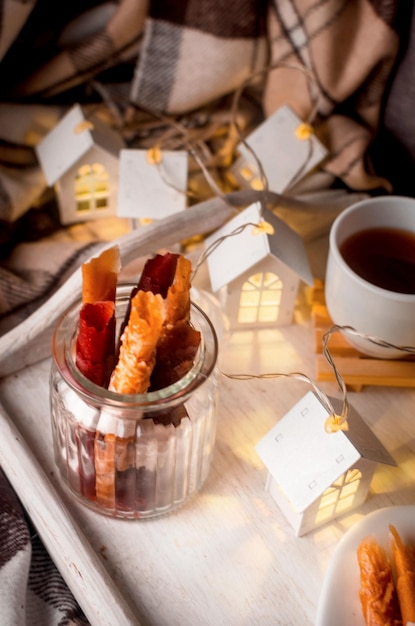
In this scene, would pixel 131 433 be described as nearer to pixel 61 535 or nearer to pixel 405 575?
pixel 61 535

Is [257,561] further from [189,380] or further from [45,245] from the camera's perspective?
[45,245]

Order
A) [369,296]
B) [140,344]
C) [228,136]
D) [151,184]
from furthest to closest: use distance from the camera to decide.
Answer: [228,136]
[151,184]
[369,296]
[140,344]

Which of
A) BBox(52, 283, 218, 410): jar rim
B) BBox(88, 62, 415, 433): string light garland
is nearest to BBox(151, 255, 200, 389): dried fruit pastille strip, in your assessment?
BBox(52, 283, 218, 410): jar rim

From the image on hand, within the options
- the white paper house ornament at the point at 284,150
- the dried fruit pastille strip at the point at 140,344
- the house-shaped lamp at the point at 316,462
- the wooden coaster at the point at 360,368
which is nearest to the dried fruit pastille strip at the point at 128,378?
the dried fruit pastille strip at the point at 140,344

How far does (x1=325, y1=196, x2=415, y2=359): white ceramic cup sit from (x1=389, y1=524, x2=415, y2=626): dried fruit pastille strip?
0.53ft

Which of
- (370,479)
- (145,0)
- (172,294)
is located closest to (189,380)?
(172,294)

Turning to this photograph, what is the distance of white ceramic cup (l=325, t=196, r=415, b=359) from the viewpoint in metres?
0.66

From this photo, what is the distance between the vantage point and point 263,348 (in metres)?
0.76

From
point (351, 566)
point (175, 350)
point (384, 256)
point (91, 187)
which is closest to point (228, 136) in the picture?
point (91, 187)

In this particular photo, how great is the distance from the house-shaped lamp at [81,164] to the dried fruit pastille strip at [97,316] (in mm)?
269

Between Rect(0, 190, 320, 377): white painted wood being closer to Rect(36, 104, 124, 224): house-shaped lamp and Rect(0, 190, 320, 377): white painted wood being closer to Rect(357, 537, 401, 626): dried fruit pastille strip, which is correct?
Rect(36, 104, 124, 224): house-shaped lamp

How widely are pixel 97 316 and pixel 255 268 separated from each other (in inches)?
7.7

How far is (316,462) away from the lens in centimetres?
60

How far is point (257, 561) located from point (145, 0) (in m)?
0.58
